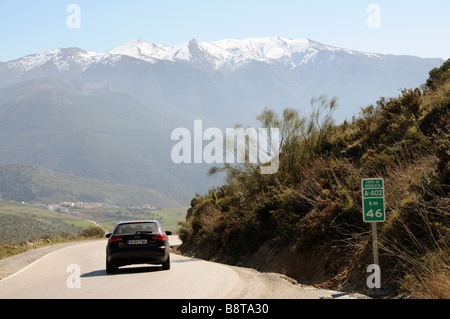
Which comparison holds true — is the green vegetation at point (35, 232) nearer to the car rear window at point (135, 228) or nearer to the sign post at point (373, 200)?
the car rear window at point (135, 228)

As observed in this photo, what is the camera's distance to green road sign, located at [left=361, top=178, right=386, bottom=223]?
1168 centimetres

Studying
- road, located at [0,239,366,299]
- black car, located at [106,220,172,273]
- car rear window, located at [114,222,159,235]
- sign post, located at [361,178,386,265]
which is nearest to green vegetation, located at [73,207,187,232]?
car rear window, located at [114,222,159,235]

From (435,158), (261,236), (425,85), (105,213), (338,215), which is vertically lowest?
(105,213)

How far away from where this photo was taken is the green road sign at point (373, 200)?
11.7 m

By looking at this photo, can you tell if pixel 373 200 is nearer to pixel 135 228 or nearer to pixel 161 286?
pixel 161 286

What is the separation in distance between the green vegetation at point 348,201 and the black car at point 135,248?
4.35 meters

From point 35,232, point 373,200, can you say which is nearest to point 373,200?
point 373,200

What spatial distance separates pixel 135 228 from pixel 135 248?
1.03 m

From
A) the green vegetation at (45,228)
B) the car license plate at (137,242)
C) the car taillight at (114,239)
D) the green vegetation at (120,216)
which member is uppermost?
the car taillight at (114,239)

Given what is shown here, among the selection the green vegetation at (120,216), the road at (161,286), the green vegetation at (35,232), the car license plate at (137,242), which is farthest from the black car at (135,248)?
the green vegetation at (120,216)

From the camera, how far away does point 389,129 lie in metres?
21.1

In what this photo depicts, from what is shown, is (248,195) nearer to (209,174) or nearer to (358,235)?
(209,174)
